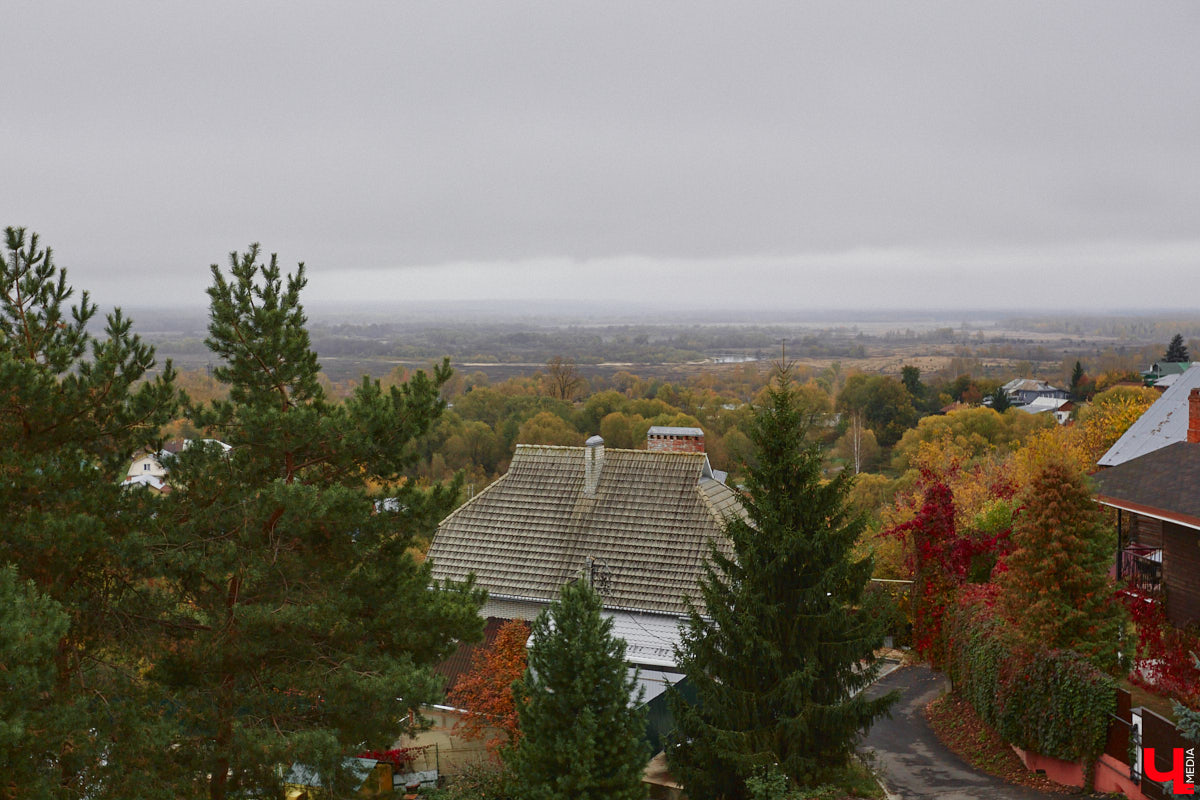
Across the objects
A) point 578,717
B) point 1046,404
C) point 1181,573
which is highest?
point 1181,573

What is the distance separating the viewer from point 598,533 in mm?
22547

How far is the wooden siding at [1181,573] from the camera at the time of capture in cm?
1681

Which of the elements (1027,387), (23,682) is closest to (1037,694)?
(23,682)

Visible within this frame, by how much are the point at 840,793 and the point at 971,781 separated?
10.6 ft

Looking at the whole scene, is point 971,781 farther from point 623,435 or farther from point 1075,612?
point 623,435

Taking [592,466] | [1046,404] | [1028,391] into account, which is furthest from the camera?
[1028,391]

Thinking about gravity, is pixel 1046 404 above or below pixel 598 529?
below

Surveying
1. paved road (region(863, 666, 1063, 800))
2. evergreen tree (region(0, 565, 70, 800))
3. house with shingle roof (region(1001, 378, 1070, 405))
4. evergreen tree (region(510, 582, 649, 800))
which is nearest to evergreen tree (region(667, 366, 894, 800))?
evergreen tree (region(510, 582, 649, 800))

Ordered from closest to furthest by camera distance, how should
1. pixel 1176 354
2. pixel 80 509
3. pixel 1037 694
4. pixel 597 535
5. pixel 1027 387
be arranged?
pixel 80 509 → pixel 1037 694 → pixel 597 535 → pixel 1176 354 → pixel 1027 387

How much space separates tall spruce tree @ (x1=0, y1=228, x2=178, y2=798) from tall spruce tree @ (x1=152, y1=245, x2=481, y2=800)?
58cm

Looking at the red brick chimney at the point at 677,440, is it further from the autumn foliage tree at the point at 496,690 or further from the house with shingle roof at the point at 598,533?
the autumn foliage tree at the point at 496,690

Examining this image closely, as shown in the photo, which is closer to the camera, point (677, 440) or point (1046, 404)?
point (677, 440)

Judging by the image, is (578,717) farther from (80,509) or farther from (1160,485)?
(1160,485)

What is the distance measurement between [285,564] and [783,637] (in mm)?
7450
